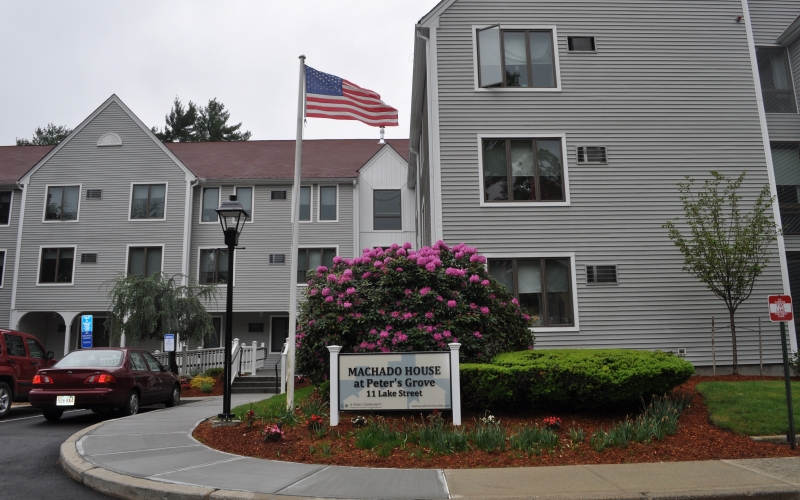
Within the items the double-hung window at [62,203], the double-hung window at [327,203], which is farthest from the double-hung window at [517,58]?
the double-hung window at [62,203]

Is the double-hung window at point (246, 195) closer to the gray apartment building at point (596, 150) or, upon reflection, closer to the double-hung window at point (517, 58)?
the gray apartment building at point (596, 150)

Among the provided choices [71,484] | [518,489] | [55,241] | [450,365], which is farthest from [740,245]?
[55,241]

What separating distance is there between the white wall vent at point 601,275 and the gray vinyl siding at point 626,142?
0.48 feet

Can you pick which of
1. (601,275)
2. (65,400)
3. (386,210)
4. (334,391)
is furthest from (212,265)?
(334,391)

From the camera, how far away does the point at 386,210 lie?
2733 centimetres

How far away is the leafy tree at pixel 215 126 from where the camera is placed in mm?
53500

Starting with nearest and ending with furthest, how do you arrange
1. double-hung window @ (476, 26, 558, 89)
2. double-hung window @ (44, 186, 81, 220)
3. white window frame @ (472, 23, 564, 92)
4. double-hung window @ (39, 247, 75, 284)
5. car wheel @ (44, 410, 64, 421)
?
car wheel @ (44, 410, 64, 421) → white window frame @ (472, 23, 564, 92) → double-hung window @ (476, 26, 558, 89) → double-hung window @ (39, 247, 75, 284) → double-hung window @ (44, 186, 81, 220)

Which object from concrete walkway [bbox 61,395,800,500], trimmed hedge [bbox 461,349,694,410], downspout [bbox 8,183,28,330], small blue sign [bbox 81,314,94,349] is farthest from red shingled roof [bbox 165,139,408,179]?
concrete walkway [bbox 61,395,800,500]

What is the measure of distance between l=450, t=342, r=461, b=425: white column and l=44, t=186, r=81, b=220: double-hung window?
22.9 m

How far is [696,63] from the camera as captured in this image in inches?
607

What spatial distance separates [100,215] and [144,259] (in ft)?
9.16

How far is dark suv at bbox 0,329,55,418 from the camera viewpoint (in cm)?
1341

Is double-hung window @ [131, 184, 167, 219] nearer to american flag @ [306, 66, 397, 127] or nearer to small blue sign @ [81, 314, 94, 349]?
small blue sign @ [81, 314, 94, 349]

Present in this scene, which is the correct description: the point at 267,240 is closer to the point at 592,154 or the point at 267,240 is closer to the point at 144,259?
the point at 144,259
